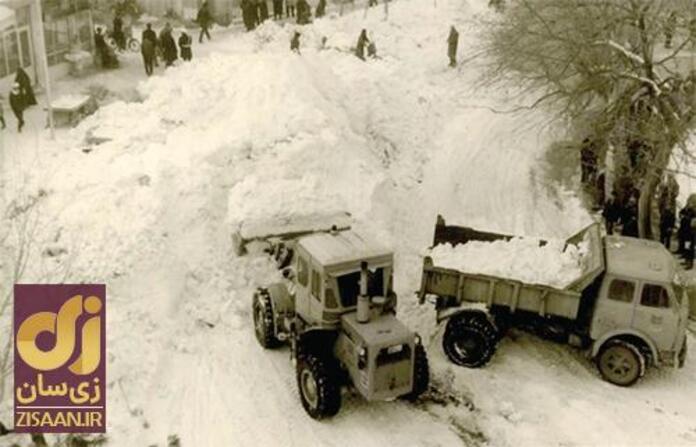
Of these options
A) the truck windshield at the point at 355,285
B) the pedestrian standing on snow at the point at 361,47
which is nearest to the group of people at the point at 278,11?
the pedestrian standing on snow at the point at 361,47

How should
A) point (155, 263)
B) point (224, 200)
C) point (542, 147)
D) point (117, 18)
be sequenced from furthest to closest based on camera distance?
1. point (117, 18)
2. point (542, 147)
3. point (224, 200)
4. point (155, 263)

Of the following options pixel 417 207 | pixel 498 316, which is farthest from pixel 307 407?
pixel 417 207

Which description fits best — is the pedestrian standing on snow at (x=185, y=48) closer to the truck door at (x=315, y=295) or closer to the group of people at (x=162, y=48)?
the group of people at (x=162, y=48)

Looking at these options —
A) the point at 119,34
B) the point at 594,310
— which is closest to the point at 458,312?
the point at 594,310

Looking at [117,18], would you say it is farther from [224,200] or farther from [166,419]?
[166,419]

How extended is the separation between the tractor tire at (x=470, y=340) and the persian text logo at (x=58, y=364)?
6412 millimetres

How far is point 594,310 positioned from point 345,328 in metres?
4.81

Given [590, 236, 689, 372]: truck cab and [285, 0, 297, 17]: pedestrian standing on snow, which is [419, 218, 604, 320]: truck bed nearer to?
[590, 236, 689, 372]: truck cab

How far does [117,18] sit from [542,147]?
51.6 ft

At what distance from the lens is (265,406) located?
14.1m

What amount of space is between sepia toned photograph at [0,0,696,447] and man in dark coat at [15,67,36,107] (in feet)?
0.86

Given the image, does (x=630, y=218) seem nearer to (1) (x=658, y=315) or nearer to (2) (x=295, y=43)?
(1) (x=658, y=315)

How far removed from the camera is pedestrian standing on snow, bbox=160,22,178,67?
28.1m

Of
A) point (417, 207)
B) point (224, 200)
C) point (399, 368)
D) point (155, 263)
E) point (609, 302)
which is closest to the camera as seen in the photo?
point (399, 368)
